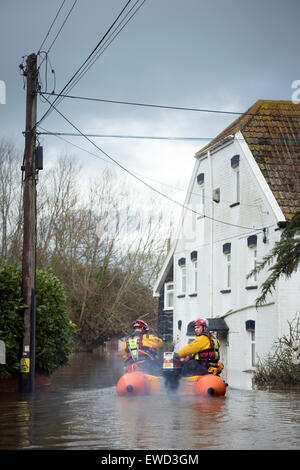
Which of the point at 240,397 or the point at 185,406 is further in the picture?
the point at 240,397

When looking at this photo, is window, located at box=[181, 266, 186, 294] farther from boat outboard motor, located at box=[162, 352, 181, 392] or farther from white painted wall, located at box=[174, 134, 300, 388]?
boat outboard motor, located at box=[162, 352, 181, 392]

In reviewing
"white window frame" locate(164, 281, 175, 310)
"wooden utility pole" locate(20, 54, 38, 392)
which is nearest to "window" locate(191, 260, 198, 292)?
"white window frame" locate(164, 281, 175, 310)

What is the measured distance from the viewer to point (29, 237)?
18.9 meters

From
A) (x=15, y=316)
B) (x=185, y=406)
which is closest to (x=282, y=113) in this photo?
(x=15, y=316)

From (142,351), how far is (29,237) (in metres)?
4.43

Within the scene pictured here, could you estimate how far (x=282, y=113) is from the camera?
30.3 meters

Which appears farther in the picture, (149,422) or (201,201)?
(201,201)

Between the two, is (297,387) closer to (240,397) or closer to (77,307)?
(240,397)

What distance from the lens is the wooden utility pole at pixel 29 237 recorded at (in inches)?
717

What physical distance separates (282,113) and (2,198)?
19403 millimetres

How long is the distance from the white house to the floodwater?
8759 mm

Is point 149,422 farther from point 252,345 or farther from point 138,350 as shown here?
point 252,345

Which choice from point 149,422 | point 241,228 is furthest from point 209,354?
point 241,228

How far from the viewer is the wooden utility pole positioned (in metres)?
18.2
